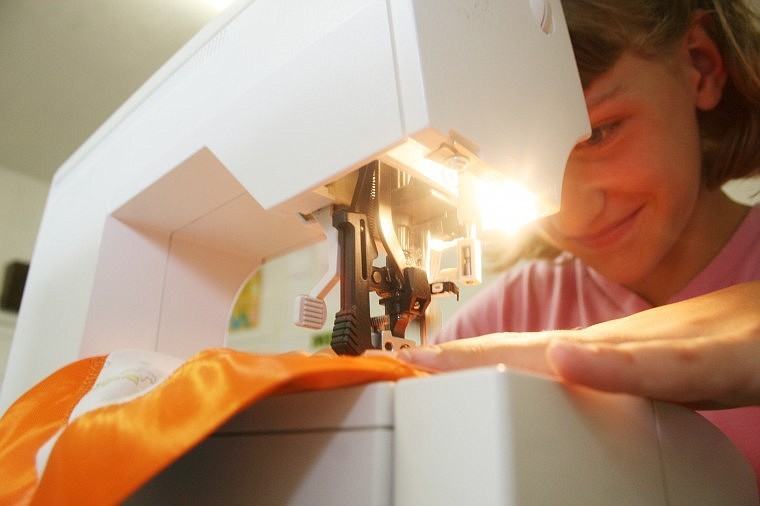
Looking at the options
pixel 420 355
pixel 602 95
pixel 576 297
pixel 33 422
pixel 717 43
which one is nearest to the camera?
pixel 420 355

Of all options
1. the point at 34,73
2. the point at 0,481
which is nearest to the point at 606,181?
the point at 0,481

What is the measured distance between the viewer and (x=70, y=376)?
61 centimetres

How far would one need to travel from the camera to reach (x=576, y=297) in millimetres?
1145

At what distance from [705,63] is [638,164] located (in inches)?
11.0

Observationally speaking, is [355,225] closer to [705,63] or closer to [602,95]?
[602,95]

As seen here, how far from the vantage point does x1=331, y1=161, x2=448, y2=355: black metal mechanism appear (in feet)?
1.96

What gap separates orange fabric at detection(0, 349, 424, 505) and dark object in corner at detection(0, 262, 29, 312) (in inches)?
70.8

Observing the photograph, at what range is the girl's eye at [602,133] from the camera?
930mm

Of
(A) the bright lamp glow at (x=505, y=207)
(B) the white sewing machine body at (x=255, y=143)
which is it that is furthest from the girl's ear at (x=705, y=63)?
(A) the bright lamp glow at (x=505, y=207)

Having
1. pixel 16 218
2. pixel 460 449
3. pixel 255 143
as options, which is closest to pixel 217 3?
pixel 255 143

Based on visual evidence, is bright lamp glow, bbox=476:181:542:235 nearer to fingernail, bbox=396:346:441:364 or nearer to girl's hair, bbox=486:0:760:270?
fingernail, bbox=396:346:441:364

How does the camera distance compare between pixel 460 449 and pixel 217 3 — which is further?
pixel 217 3

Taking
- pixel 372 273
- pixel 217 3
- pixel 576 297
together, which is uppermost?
pixel 217 3

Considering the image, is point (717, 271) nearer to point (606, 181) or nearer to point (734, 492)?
point (606, 181)
